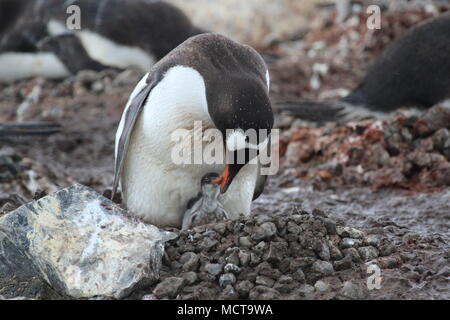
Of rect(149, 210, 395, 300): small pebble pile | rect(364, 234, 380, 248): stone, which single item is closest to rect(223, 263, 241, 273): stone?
rect(149, 210, 395, 300): small pebble pile

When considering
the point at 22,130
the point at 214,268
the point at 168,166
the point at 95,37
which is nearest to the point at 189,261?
the point at 214,268

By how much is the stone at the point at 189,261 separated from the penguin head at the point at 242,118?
0.55m

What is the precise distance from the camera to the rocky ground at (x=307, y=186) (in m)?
3.23

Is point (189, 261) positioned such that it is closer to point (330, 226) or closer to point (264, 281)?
point (264, 281)

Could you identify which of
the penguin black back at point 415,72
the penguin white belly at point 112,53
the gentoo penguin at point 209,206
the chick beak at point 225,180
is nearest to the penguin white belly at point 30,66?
the penguin white belly at point 112,53

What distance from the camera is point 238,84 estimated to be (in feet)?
11.9

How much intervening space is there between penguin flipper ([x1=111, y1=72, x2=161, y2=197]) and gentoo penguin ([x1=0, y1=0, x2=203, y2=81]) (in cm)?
435

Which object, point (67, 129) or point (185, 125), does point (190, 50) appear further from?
point (67, 129)

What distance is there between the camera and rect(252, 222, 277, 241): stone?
3430 millimetres

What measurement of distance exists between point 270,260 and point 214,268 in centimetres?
26

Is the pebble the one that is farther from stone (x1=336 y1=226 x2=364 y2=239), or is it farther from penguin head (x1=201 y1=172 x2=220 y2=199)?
penguin head (x1=201 y1=172 x2=220 y2=199)

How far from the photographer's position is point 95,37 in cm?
881

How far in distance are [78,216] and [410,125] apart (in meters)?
3.26

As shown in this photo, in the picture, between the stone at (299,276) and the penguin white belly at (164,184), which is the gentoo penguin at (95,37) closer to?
the penguin white belly at (164,184)
